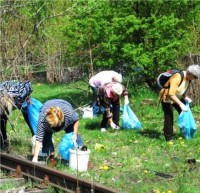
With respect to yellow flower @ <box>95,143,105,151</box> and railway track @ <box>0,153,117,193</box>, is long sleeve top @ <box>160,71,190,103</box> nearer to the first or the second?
yellow flower @ <box>95,143,105,151</box>

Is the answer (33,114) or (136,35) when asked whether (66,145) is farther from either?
(136,35)

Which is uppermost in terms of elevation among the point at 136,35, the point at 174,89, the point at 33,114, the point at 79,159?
the point at 136,35

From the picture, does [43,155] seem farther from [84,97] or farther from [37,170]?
[84,97]

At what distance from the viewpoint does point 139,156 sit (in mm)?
10016

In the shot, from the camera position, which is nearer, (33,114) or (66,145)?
(66,145)

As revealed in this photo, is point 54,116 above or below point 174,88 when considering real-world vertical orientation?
below

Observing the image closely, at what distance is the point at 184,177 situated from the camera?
26.3 feet

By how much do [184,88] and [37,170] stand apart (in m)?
3.70

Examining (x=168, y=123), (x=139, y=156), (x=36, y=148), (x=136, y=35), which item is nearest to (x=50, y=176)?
(x=36, y=148)

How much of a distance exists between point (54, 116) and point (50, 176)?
93 centimetres

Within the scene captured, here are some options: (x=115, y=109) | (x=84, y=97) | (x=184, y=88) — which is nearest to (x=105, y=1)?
(x=84, y=97)

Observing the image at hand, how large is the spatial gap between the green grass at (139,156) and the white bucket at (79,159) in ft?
0.40

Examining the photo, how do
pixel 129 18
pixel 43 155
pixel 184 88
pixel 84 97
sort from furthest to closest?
1. pixel 84 97
2. pixel 129 18
3. pixel 184 88
4. pixel 43 155

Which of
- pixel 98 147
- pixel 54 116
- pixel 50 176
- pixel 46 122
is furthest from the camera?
pixel 98 147
